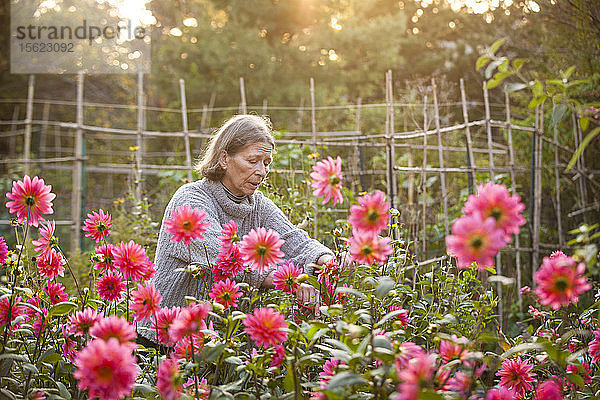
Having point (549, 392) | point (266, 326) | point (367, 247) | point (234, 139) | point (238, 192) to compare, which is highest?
point (234, 139)

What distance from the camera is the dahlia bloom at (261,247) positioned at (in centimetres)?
98

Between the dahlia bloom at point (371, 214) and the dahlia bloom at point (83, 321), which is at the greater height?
the dahlia bloom at point (371, 214)

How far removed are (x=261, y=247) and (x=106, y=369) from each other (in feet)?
1.17

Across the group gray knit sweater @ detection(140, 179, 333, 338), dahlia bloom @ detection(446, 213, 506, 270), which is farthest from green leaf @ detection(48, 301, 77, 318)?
dahlia bloom @ detection(446, 213, 506, 270)

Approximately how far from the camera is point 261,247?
3.21 ft

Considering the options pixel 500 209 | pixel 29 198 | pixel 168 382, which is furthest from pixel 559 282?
pixel 29 198

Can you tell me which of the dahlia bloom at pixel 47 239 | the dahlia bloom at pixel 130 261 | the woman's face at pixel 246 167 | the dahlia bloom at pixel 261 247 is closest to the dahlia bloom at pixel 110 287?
the dahlia bloom at pixel 130 261

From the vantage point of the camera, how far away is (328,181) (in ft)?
3.10

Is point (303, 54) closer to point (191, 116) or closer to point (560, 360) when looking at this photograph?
point (191, 116)

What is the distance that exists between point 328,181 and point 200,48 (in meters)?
8.58

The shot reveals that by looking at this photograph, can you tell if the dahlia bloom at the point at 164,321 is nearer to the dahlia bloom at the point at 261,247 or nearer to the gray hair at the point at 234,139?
the dahlia bloom at the point at 261,247

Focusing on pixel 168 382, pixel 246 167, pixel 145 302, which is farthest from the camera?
pixel 246 167

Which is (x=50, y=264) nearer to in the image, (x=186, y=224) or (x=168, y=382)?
(x=186, y=224)

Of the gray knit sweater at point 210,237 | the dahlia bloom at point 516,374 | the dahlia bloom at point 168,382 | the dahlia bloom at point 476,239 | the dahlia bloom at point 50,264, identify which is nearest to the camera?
the dahlia bloom at point 476,239
